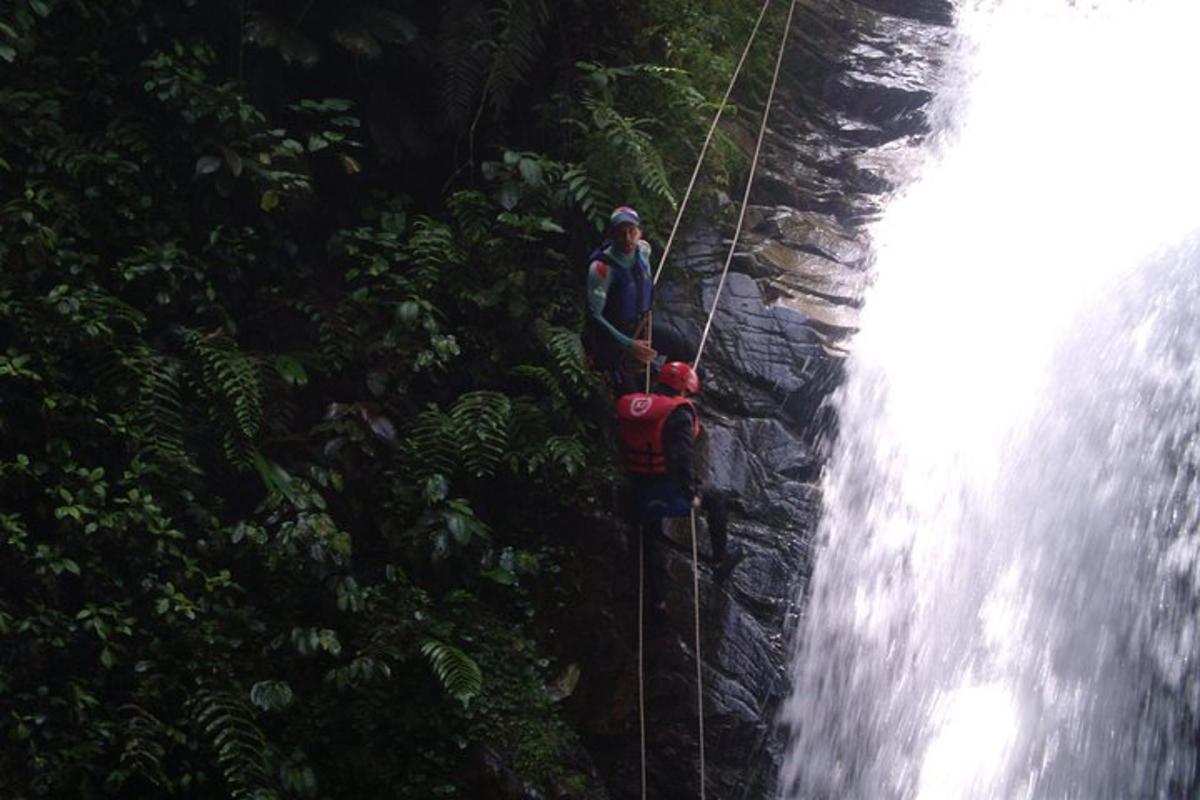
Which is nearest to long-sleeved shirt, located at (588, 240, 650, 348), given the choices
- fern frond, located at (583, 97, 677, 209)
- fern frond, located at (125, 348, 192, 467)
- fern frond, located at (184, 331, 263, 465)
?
fern frond, located at (583, 97, 677, 209)

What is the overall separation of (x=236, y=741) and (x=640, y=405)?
2.73m

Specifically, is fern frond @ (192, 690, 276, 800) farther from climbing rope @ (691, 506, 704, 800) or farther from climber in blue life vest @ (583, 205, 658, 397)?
climber in blue life vest @ (583, 205, 658, 397)

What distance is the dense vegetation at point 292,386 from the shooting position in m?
5.24

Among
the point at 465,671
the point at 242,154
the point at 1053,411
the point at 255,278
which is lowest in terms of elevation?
the point at 465,671

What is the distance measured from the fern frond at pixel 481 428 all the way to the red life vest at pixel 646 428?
0.67 metres

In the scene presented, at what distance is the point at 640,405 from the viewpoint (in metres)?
6.64

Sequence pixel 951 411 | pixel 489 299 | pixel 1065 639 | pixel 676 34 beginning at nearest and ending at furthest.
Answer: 1. pixel 1065 639
2. pixel 489 299
3. pixel 951 411
4. pixel 676 34

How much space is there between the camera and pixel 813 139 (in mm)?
10117

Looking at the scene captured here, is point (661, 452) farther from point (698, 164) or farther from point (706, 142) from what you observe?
point (706, 142)

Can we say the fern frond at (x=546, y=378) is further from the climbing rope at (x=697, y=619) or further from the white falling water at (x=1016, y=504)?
the white falling water at (x=1016, y=504)

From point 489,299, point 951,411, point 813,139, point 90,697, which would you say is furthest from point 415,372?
point 813,139

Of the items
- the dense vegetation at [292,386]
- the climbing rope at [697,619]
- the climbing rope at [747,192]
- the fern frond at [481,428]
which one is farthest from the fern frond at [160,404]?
the climbing rope at [747,192]

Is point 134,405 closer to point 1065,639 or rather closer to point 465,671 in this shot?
point 465,671

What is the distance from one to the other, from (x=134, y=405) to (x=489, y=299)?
2.21 m
